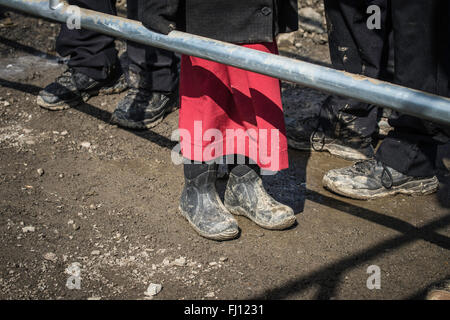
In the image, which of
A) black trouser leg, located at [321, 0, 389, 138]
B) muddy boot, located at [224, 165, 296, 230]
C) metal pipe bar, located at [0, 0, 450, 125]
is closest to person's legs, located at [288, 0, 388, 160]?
black trouser leg, located at [321, 0, 389, 138]

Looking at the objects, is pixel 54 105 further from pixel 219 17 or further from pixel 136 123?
pixel 219 17

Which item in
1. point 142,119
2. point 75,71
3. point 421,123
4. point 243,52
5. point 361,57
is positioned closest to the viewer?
point 243,52

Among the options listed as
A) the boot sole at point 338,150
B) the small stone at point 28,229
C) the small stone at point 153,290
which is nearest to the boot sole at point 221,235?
the small stone at point 153,290

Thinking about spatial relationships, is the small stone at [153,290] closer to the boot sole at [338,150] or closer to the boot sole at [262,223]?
the boot sole at [262,223]

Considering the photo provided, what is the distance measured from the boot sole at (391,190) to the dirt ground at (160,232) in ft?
0.12

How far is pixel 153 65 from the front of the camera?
3.13 meters

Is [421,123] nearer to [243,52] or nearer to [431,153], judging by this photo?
[431,153]

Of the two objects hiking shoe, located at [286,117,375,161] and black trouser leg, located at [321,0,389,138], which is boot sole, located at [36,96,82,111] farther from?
black trouser leg, located at [321,0,389,138]

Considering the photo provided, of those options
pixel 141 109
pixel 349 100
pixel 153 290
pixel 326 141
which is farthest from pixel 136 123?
pixel 153 290

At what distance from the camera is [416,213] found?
250 centimetres

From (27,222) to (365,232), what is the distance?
1.53 m

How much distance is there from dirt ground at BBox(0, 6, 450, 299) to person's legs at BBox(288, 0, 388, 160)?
101 mm

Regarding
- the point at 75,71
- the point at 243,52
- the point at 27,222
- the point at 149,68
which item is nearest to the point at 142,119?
the point at 149,68

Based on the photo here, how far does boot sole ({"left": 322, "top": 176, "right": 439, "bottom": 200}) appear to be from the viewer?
8.46 feet
